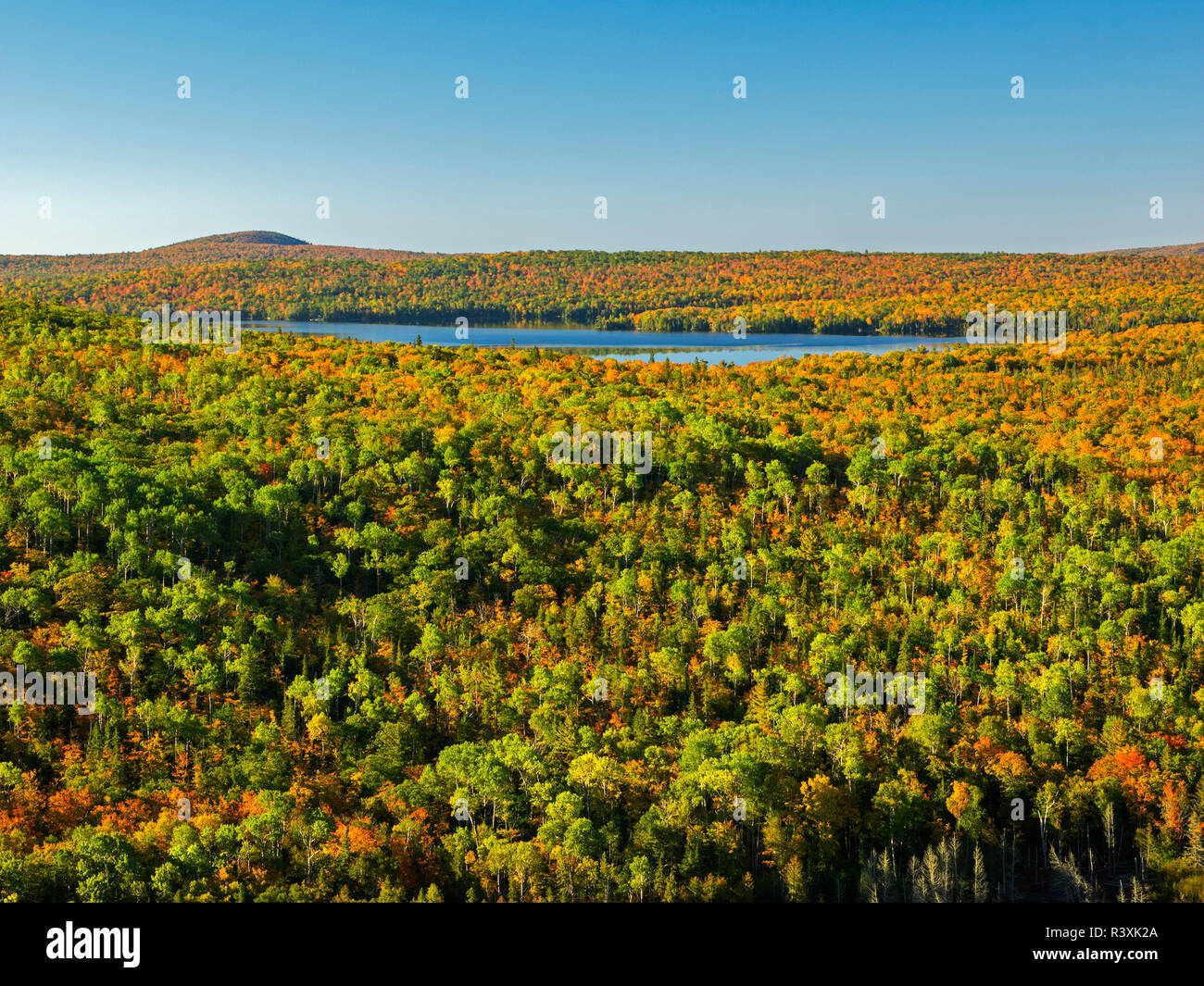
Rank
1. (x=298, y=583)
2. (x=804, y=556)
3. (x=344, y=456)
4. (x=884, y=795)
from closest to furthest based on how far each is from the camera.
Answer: (x=884, y=795)
(x=298, y=583)
(x=804, y=556)
(x=344, y=456)

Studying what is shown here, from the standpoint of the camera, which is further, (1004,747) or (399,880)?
(1004,747)

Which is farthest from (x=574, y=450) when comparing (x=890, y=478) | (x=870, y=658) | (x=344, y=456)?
(x=870, y=658)

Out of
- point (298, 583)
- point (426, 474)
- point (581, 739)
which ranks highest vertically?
point (426, 474)

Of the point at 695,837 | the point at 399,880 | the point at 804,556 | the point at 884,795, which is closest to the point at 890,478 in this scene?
the point at 804,556

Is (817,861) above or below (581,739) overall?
below

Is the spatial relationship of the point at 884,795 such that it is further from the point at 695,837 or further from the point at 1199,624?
the point at 1199,624

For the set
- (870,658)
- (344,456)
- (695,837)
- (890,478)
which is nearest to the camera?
(695,837)
